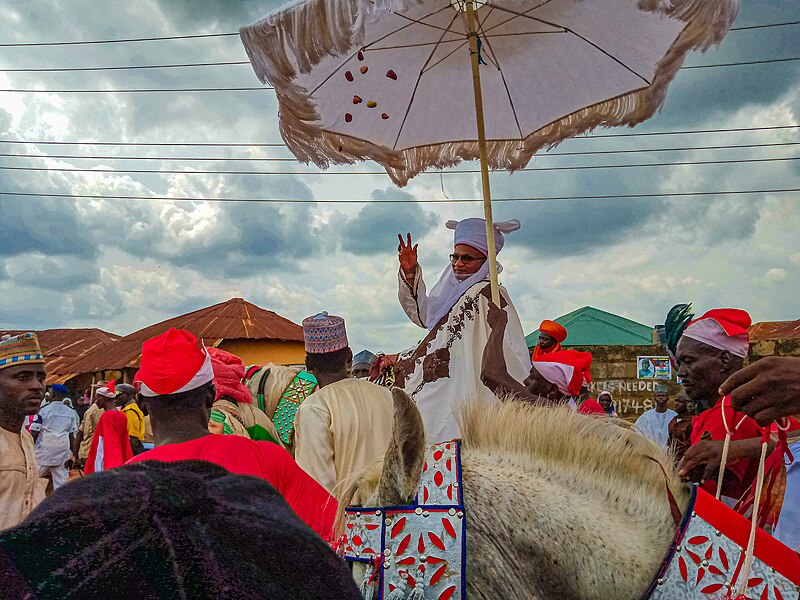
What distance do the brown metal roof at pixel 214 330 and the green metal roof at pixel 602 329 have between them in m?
9.23

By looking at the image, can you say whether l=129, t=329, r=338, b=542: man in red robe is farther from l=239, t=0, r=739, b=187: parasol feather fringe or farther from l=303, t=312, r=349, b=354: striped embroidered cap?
l=239, t=0, r=739, b=187: parasol feather fringe

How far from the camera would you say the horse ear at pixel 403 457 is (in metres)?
1.20

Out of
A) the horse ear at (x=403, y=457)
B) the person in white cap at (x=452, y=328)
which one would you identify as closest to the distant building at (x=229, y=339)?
the person in white cap at (x=452, y=328)

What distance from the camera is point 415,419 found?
1.21 metres

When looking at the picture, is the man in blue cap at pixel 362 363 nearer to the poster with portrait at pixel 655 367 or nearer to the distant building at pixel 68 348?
the poster with portrait at pixel 655 367

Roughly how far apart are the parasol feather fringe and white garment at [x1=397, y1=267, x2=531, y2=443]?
1.52 metres

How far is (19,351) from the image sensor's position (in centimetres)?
434

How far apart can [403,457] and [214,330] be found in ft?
61.6

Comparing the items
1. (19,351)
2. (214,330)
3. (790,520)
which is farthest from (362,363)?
(214,330)

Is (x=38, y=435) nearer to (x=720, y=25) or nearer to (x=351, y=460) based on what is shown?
(x=351, y=460)

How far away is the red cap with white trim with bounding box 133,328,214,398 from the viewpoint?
2.65m

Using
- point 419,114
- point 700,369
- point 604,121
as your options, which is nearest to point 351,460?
point 700,369

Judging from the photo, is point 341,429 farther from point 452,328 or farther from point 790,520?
point 790,520

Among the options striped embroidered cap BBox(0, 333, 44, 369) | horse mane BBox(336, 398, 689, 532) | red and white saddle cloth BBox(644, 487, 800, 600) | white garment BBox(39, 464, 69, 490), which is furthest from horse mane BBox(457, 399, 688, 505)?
white garment BBox(39, 464, 69, 490)
